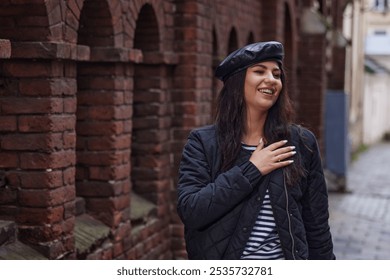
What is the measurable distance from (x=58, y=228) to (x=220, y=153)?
1.84 metres

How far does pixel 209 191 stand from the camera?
131 inches

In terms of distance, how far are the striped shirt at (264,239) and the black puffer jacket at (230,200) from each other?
23 millimetres

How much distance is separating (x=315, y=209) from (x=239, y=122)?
0.46 metres

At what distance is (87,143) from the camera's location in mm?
5945

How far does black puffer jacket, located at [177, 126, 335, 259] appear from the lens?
131 inches

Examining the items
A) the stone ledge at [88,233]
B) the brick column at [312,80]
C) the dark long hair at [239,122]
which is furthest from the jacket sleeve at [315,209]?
the brick column at [312,80]

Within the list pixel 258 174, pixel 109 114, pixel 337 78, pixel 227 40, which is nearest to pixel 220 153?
pixel 258 174

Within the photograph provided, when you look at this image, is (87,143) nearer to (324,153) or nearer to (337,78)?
(324,153)

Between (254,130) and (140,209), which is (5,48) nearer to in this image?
(254,130)

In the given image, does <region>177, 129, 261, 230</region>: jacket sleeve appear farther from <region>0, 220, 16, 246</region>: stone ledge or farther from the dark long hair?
<region>0, 220, 16, 246</region>: stone ledge

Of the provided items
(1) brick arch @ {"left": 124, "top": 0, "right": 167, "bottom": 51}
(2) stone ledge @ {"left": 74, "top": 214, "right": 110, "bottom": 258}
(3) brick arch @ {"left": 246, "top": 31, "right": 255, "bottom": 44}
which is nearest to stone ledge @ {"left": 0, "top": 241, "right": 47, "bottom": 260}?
(2) stone ledge @ {"left": 74, "top": 214, "right": 110, "bottom": 258}

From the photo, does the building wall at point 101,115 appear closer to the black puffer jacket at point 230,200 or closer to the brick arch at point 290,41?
the black puffer jacket at point 230,200

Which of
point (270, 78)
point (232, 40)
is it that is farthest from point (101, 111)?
point (232, 40)

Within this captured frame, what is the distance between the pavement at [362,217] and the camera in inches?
375
